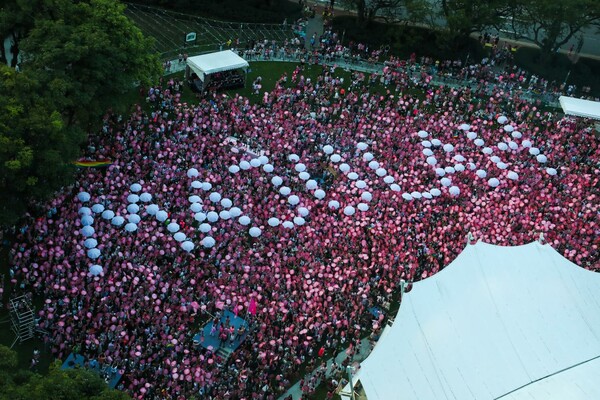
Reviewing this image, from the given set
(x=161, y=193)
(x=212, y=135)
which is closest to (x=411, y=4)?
(x=212, y=135)

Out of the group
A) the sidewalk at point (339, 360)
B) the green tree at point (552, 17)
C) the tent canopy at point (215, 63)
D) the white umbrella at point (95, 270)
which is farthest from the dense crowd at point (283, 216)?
the green tree at point (552, 17)

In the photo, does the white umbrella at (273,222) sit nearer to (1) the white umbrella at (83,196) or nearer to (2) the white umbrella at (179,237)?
(2) the white umbrella at (179,237)

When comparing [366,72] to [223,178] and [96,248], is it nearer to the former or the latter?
[223,178]

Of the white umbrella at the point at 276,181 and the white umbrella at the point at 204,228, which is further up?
the white umbrella at the point at 276,181

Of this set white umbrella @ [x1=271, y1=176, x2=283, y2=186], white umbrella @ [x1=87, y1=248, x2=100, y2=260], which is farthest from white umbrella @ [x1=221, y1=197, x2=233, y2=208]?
white umbrella @ [x1=87, y1=248, x2=100, y2=260]

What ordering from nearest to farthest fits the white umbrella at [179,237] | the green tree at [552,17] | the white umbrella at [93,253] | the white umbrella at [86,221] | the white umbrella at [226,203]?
the white umbrella at [93,253]
the white umbrella at [86,221]
the white umbrella at [179,237]
the white umbrella at [226,203]
the green tree at [552,17]

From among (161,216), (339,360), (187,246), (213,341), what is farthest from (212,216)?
(339,360)
